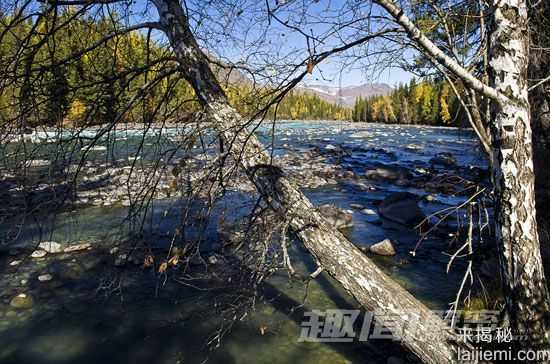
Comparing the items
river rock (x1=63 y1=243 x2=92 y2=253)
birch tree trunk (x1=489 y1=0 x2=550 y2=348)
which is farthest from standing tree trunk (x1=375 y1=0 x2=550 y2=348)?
river rock (x1=63 y1=243 x2=92 y2=253)

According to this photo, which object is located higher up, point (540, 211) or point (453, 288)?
point (540, 211)

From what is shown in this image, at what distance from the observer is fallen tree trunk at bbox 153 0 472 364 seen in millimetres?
2805

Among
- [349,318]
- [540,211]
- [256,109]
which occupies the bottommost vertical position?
[349,318]

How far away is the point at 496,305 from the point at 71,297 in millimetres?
5741

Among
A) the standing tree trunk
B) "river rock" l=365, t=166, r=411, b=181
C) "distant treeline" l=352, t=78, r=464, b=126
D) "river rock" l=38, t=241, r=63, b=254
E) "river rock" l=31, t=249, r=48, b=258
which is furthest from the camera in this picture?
"distant treeline" l=352, t=78, r=464, b=126

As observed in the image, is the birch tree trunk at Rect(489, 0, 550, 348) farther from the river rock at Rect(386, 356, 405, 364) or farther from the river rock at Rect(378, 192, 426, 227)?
the river rock at Rect(378, 192, 426, 227)

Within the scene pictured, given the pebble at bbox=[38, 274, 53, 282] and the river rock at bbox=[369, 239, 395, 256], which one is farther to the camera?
the river rock at bbox=[369, 239, 395, 256]

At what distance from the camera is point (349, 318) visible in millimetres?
4891

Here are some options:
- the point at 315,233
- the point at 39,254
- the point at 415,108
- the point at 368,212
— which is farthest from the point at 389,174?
the point at 415,108

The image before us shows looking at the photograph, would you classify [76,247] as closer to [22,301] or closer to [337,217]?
[22,301]

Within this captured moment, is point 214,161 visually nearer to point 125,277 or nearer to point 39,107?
point 39,107

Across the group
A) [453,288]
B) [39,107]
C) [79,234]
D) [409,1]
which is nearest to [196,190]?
[39,107]

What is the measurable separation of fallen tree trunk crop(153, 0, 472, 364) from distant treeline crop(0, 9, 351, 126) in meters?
0.18

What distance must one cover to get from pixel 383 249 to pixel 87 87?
573 centimetres
